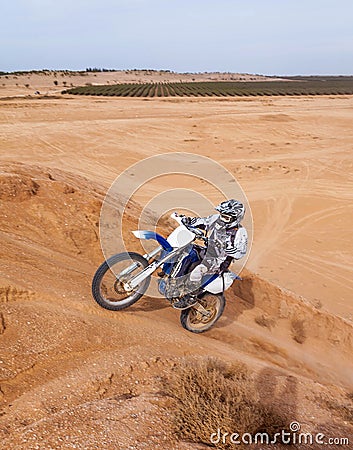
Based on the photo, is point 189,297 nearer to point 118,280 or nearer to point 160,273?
point 160,273

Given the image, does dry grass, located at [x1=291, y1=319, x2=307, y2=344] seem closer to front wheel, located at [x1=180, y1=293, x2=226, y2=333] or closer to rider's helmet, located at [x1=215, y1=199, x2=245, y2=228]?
front wheel, located at [x1=180, y1=293, x2=226, y2=333]

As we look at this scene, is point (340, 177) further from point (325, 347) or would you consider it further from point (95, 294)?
point (95, 294)

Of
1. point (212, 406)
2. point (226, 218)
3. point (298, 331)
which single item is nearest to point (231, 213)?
point (226, 218)

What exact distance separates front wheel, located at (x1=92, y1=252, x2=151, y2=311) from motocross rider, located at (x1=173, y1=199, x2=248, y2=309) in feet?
1.91

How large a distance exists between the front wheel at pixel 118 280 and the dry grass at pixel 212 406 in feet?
3.70

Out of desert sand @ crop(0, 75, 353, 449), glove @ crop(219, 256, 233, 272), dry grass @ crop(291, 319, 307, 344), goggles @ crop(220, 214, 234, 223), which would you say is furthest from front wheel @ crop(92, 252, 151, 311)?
dry grass @ crop(291, 319, 307, 344)

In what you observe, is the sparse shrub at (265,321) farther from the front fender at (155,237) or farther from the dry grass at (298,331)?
the front fender at (155,237)

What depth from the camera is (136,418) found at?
2951 millimetres

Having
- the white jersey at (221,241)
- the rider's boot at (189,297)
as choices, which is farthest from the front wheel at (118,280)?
the white jersey at (221,241)

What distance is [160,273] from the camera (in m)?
4.69

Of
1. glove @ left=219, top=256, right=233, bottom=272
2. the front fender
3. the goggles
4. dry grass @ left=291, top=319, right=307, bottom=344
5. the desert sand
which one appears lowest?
dry grass @ left=291, top=319, right=307, bottom=344

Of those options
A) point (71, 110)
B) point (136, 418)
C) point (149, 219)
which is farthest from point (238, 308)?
point (71, 110)

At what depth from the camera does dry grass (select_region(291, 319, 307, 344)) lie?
6137mm

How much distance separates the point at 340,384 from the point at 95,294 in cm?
373
